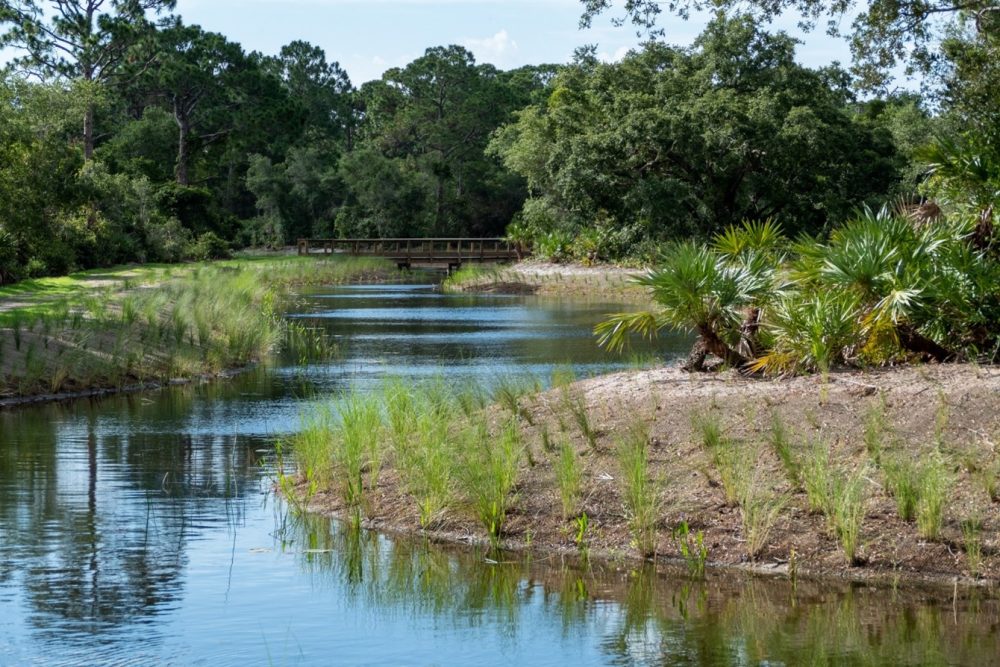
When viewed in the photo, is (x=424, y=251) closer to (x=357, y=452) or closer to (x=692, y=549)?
(x=357, y=452)

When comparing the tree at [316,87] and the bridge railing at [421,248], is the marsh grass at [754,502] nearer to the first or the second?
the bridge railing at [421,248]

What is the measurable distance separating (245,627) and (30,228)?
3206 centimetres

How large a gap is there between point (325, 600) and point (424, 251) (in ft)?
225

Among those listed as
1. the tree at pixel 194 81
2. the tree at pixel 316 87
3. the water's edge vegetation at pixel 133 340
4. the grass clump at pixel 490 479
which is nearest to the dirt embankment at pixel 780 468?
the grass clump at pixel 490 479

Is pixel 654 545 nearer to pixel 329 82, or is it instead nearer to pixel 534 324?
pixel 534 324

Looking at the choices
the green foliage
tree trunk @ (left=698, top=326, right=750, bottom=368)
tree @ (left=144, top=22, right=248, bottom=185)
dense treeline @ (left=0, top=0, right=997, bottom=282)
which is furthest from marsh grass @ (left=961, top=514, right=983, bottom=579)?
tree @ (left=144, top=22, right=248, bottom=185)

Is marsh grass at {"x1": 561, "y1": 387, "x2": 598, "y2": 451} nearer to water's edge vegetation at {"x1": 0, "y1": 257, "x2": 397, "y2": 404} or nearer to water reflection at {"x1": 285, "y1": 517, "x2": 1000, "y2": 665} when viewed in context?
water reflection at {"x1": 285, "y1": 517, "x2": 1000, "y2": 665}

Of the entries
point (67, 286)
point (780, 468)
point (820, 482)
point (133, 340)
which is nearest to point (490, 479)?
point (780, 468)

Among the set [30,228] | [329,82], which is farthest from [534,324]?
[329,82]

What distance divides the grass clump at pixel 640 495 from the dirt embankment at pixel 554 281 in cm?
4019

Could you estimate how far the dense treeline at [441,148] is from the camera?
49.5 metres

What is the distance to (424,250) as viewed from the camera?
256 feet

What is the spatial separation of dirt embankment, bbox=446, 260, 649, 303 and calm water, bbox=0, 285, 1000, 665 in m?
39.9

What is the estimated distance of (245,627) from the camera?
8.71 meters
